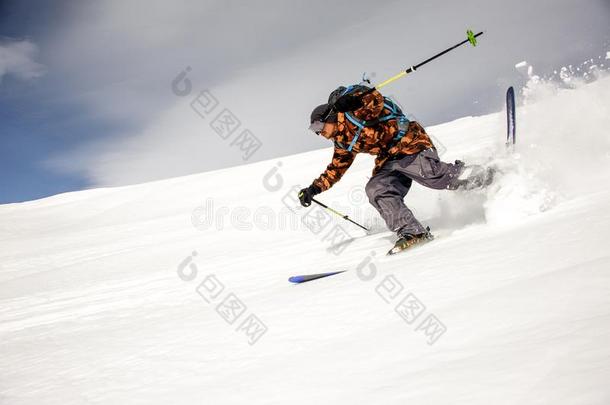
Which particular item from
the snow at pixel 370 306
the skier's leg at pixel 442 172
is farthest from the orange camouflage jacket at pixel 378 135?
the snow at pixel 370 306

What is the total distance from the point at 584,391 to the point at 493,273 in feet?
3.77

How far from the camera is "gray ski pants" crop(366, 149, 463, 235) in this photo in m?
3.72

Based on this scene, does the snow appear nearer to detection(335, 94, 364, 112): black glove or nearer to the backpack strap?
the backpack strap

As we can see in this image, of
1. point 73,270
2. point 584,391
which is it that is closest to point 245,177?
point 73,270

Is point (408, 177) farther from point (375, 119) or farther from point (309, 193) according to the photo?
point (309, 193)

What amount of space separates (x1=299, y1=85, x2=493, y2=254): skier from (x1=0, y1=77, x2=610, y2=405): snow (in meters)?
0.31

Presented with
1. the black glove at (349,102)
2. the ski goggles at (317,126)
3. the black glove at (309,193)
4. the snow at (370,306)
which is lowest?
the snow at (370,306)

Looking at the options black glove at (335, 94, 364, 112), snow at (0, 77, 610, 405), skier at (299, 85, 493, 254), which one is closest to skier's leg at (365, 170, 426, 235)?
skier at (299, 85, 493, 254)

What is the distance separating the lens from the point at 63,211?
38.8ft

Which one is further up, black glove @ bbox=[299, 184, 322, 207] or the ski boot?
black glove @ bbox=[299, 184, 322, 207]

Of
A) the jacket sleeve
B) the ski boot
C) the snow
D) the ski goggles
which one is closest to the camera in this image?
the snow

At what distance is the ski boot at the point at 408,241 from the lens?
3492 mm

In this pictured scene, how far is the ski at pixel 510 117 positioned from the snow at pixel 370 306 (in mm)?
176

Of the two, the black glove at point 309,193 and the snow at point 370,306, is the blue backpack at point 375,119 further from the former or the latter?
the snow at point 370,306
